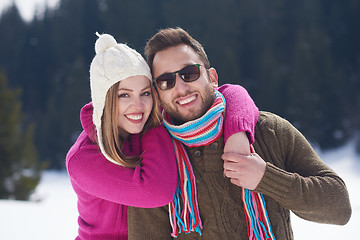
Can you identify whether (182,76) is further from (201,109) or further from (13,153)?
(13,153)

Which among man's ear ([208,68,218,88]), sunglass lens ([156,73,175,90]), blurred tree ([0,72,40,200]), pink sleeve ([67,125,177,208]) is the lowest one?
blurred tree ([0,72,40,200])

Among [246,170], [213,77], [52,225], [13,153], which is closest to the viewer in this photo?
[246,170]

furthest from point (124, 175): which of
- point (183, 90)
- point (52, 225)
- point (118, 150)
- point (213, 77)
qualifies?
point (52, 225)

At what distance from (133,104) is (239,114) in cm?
58

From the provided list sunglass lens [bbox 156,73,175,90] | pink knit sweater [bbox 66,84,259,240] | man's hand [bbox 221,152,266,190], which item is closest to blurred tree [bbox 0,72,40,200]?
pink knit sweater [bbox 66,84,259,240]

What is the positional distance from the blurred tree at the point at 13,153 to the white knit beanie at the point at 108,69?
1140 centimetres

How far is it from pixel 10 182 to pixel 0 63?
17.2 m

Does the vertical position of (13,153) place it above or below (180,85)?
below

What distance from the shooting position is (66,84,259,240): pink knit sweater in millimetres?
1703

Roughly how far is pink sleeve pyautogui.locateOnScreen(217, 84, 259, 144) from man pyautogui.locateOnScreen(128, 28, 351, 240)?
92mm

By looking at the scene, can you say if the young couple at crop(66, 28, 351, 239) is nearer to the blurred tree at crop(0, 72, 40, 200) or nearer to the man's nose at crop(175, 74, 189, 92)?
the man's nose at crop(175, 74, 189, 92)

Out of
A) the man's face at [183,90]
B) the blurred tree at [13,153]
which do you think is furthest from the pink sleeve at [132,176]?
the blurred tree at [13,153]

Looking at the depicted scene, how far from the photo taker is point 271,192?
1.64 meters

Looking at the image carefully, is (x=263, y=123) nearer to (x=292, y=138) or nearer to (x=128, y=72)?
(x=292, y=138)
